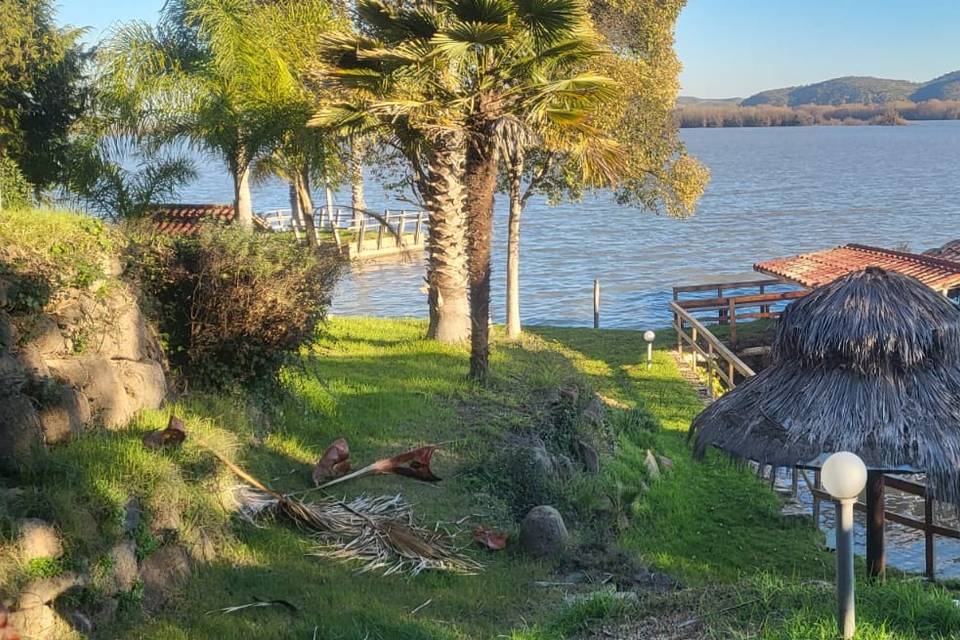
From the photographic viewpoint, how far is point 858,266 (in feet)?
70.5

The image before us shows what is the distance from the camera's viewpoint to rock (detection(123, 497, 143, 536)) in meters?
7.50

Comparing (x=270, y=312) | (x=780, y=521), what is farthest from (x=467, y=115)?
(x=780, y=521)

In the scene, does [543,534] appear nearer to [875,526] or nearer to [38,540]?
[875,526]

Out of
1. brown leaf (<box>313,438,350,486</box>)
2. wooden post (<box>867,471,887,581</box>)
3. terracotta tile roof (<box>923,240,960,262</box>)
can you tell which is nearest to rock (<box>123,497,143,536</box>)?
brown leaf (<box>313,438,350,486</box>)

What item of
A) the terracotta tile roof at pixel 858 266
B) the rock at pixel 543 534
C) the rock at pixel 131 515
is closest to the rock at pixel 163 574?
the rock at pixel 131 515

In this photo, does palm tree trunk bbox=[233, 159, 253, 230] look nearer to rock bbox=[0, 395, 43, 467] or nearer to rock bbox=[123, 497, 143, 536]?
rock bbox=[0, 395, 43, 467]

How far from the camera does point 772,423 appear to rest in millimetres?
9828

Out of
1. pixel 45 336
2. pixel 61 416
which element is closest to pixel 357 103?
pixel 45 336

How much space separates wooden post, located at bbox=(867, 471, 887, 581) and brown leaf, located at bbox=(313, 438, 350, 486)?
205 inches

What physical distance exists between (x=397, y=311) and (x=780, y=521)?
20811 mm

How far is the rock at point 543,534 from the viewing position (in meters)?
9.92

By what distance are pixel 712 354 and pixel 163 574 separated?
47.7 ft

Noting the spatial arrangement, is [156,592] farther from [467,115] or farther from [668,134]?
[668,134]

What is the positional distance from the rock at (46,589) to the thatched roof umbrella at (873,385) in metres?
6.10
